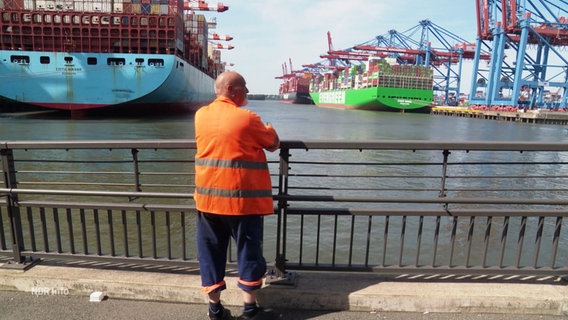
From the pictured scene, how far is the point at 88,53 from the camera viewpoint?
33.0 meters

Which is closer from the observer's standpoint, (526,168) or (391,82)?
(526,168)

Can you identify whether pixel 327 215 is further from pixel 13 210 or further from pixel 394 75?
pixel 394 75

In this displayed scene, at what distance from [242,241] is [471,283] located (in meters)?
2.10

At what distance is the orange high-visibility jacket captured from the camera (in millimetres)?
2559

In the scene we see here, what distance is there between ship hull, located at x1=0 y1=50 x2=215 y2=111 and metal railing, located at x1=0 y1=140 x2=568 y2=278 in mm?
18446

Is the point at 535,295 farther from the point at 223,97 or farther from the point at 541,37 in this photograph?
the point at 541,37

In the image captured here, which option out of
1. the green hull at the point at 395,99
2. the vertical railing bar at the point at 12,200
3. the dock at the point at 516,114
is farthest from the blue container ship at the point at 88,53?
the green hull at the point at 395,99

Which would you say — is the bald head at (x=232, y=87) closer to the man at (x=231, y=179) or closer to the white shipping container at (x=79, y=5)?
the man at (x=231, y=179)

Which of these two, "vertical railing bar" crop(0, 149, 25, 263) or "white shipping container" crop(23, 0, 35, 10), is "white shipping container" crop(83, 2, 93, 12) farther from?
"vertical railing bar" crop(0, 149, 25, 263)

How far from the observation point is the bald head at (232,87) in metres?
2.64

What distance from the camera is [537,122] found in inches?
1981

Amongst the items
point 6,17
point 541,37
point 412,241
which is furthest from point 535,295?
point 541,37

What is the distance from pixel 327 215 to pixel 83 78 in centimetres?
3384

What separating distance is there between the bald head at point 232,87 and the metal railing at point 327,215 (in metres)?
0.62
